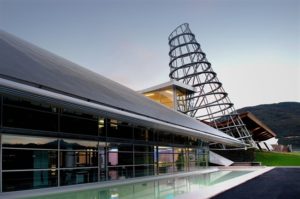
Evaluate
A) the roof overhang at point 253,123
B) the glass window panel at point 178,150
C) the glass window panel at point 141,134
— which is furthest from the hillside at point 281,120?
the glass window panel at point 141,134

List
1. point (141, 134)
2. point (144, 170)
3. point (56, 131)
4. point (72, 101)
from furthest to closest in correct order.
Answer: point (144, 170)
point (141, 134)
point (56, 131)
point (72, 101)

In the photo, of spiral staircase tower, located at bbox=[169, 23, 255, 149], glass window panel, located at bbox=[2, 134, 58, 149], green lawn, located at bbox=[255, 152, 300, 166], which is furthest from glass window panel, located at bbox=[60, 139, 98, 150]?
spiral staircase tower, located at bbox=[169, 23, 255, 149]

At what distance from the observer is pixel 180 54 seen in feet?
195

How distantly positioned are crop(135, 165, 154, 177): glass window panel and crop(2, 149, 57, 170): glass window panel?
7.92 meters

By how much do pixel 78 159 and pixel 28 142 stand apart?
3500mm

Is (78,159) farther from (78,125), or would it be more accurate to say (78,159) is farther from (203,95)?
(203,95)

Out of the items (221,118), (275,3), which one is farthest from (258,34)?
(221,118)

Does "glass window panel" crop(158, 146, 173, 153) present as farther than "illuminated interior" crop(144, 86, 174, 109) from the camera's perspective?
No

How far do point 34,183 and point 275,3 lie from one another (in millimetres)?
23214

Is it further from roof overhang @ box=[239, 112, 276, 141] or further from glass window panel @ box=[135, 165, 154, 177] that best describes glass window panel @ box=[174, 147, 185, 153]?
roof overhang @ box=[239, 112, 276, 141]

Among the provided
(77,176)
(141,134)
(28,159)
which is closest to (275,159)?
(141,134)

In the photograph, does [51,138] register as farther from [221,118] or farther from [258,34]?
[221,118]

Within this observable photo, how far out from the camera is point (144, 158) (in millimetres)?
24500

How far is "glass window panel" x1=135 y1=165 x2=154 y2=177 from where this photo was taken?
23334mm
